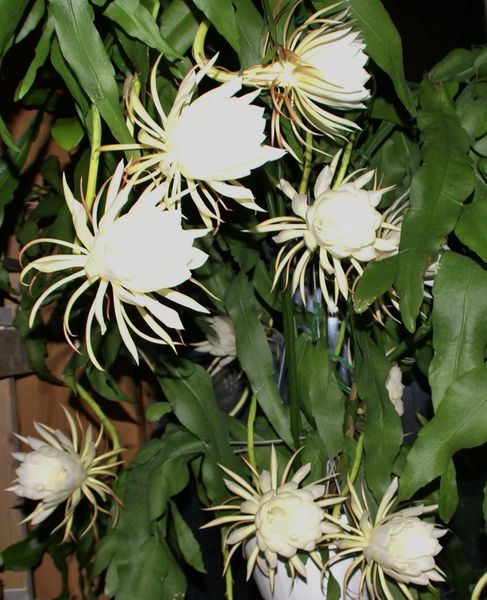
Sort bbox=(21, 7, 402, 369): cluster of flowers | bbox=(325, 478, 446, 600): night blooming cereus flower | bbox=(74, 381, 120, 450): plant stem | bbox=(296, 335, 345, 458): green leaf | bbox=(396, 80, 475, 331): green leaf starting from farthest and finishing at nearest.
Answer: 1. bbox=(74, 381, 120, 450): plant stem
2. bbox=(296, 335, 345, 458): green leaf
3. bbox=(325, 478, 446, 600): night blooming cereus flower
4. bbox=(396, 80, 475, 331): green leaf
5. bbox=(21, 7, 402, 369): cluster of flowers

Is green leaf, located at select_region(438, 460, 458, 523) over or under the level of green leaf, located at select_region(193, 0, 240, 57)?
under

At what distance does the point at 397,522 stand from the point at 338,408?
0.15 metres

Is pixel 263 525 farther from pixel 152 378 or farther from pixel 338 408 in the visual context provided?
pixel 152 378

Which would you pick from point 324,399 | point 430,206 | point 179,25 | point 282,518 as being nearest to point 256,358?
point 324,399

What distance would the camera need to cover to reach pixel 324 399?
33.5 inches

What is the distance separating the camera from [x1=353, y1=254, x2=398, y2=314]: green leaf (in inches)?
25.2

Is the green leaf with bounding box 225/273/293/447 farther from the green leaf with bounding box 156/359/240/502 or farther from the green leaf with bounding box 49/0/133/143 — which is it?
the green leaf with bounding box 49/0/133/143

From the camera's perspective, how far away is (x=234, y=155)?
0.54 m

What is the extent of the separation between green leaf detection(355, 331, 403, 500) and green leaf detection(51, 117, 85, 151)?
45 centimetres

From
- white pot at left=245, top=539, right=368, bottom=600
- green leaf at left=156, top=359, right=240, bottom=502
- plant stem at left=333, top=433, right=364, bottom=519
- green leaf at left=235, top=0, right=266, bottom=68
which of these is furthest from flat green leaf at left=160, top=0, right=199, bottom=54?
white pot at left=245, top=539, right=368, bottom=600

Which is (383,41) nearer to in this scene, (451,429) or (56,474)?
(451,429)

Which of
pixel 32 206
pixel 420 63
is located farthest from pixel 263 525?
pixel 420 63

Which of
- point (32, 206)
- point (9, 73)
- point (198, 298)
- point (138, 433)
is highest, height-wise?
point (9, 73)

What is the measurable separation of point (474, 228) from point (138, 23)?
14.8 inches
